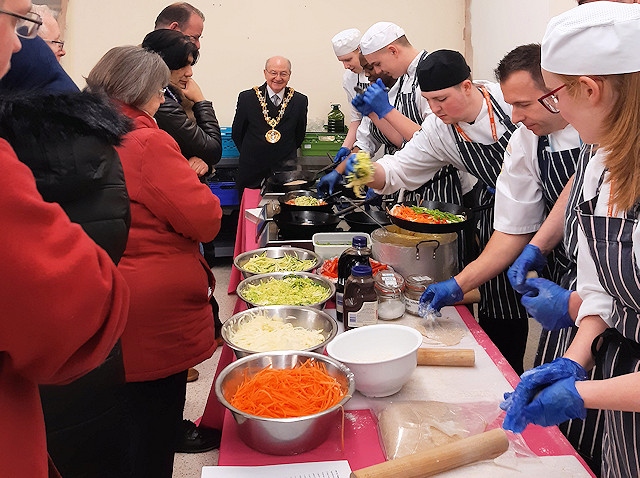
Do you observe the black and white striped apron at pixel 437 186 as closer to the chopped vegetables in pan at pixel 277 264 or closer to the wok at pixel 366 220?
the wok at pixel 366 220

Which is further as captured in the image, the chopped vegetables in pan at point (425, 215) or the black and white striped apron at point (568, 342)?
the chopped vegetables in pan at point (425, 215)

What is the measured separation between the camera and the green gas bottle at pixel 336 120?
5.72 meters

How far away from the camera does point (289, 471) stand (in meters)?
1.20

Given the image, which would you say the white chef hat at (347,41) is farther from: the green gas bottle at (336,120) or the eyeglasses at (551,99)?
the eyeglasses at (551,99)

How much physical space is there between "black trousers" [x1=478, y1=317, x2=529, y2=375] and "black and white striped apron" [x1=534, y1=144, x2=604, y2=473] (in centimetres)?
67

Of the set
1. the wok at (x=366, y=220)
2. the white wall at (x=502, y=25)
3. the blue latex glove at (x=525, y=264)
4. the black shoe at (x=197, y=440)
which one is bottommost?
the black shoe at (x=197, y=440)

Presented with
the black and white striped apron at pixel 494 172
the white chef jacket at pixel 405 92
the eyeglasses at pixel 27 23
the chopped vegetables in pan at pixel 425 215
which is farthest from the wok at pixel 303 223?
the eyeglasses at pixel 27 23

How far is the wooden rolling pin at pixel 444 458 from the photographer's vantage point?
3.64 ft

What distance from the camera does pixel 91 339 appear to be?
796mm

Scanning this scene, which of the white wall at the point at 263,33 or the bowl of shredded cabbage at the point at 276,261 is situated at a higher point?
the white wall at the point at 263,33

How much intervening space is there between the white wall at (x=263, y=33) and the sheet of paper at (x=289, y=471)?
513 cm

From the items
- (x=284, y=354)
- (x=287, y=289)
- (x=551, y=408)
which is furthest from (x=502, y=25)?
(x=551, y=408)

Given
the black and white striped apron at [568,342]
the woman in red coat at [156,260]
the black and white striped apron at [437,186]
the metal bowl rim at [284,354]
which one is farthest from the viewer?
the black and white striped apron at [437,186]

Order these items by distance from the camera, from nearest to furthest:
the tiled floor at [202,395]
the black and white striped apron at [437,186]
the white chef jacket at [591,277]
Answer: the white chef jacket at [591,277]
the tiled floor at [202,395]
the black and white striped apron at [437,186]
